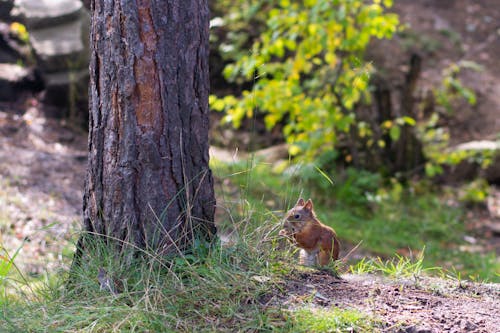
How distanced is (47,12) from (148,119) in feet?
20.5

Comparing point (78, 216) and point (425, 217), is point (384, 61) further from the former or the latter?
point (78, 216)

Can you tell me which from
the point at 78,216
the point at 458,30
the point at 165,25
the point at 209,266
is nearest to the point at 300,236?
the point at 209,266

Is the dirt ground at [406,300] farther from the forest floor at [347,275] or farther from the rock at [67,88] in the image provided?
the rock at [67,88]

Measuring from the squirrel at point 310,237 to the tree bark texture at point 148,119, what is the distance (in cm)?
64

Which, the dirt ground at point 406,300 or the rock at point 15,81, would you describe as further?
the rock at point 15,81

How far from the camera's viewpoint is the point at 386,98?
28.9ft

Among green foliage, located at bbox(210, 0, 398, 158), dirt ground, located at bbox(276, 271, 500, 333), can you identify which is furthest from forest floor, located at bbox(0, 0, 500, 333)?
green foliage, located at bbox(210, 0, 398, 158)

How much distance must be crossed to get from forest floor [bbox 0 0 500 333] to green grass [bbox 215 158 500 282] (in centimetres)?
78

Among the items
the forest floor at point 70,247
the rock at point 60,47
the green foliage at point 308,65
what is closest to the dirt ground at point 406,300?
the forest floor at point 70,247

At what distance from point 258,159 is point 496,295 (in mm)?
5360

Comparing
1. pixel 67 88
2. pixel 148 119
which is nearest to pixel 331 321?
pixel 148 119

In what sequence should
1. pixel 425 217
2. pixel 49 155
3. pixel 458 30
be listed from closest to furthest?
pixel 49 155 < pixel 425 217 < pixel 458 30

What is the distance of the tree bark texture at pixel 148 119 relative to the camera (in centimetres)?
333

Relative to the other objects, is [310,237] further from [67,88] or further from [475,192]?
[67,88]
